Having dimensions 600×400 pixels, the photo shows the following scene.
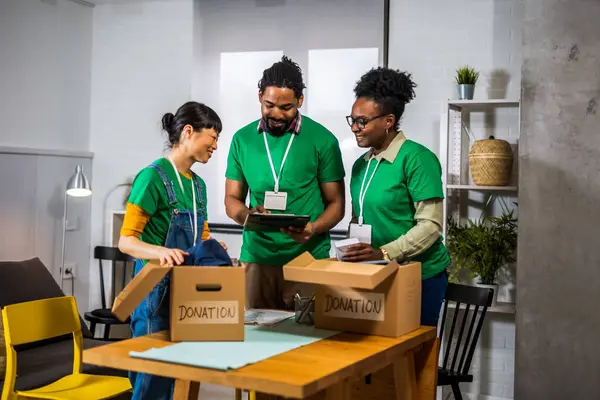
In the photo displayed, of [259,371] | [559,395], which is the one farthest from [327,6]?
[259,371]

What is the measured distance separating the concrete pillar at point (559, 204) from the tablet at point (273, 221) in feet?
4.12

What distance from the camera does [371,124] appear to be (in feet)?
9.86

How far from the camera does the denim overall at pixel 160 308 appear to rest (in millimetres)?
2529

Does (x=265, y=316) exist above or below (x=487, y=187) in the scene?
below

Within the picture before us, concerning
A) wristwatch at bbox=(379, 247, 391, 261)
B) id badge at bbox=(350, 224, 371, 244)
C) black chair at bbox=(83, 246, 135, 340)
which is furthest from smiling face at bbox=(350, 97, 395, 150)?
black chair at bbox=(83, 246, 135, 340)

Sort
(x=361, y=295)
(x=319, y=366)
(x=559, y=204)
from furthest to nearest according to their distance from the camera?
1. (x=559, y=204)
2. (x=361, y=295)
3. (x=319, y=366)

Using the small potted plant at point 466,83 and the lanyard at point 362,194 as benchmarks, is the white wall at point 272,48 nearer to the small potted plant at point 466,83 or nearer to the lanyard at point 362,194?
the small potted plant at point 466,83

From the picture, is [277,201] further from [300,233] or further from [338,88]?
[338,88]

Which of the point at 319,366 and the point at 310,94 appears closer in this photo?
the point at 319,366

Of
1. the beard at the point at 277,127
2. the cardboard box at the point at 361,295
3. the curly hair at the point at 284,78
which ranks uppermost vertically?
the curly hair at the point at 284,78

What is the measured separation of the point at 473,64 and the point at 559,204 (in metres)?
1.42

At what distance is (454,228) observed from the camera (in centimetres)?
445

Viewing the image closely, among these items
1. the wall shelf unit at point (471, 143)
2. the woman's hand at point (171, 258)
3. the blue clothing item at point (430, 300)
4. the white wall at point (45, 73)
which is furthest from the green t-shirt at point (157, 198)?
the white wall at point (45, 73)

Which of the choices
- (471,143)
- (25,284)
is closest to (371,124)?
(471,143)
